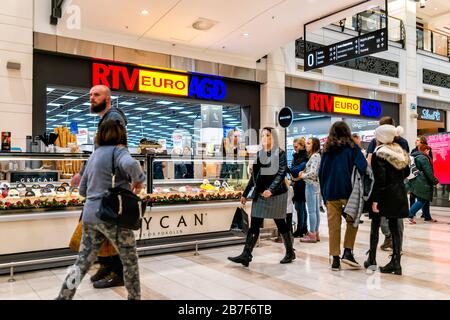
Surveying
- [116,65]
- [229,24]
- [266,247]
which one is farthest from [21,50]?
[266,247]

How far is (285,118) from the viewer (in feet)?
28.7

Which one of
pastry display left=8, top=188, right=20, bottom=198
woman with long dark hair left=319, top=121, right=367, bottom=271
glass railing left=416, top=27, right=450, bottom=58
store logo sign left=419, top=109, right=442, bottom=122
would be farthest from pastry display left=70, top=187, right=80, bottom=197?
glass railing left=416, top=27, right=450, bottom=58

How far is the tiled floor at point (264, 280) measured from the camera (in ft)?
11.6

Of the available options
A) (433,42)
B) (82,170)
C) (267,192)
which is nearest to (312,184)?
(267,192)

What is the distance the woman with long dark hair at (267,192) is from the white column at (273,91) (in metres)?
5.33

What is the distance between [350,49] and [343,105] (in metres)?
4.44

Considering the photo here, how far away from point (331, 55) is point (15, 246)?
6.59m

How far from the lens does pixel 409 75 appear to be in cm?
1366

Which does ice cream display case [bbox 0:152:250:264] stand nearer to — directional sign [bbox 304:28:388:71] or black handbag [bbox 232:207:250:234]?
black handbag [bbox 232:207:250:234]

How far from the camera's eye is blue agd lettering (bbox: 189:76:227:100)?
8.92m

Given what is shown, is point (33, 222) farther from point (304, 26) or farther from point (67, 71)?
point (304, 26)

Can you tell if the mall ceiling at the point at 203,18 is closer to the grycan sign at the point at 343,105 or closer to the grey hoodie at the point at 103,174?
the grycan sign at the point at 343,105

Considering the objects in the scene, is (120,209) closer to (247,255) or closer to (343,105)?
(247,255)
